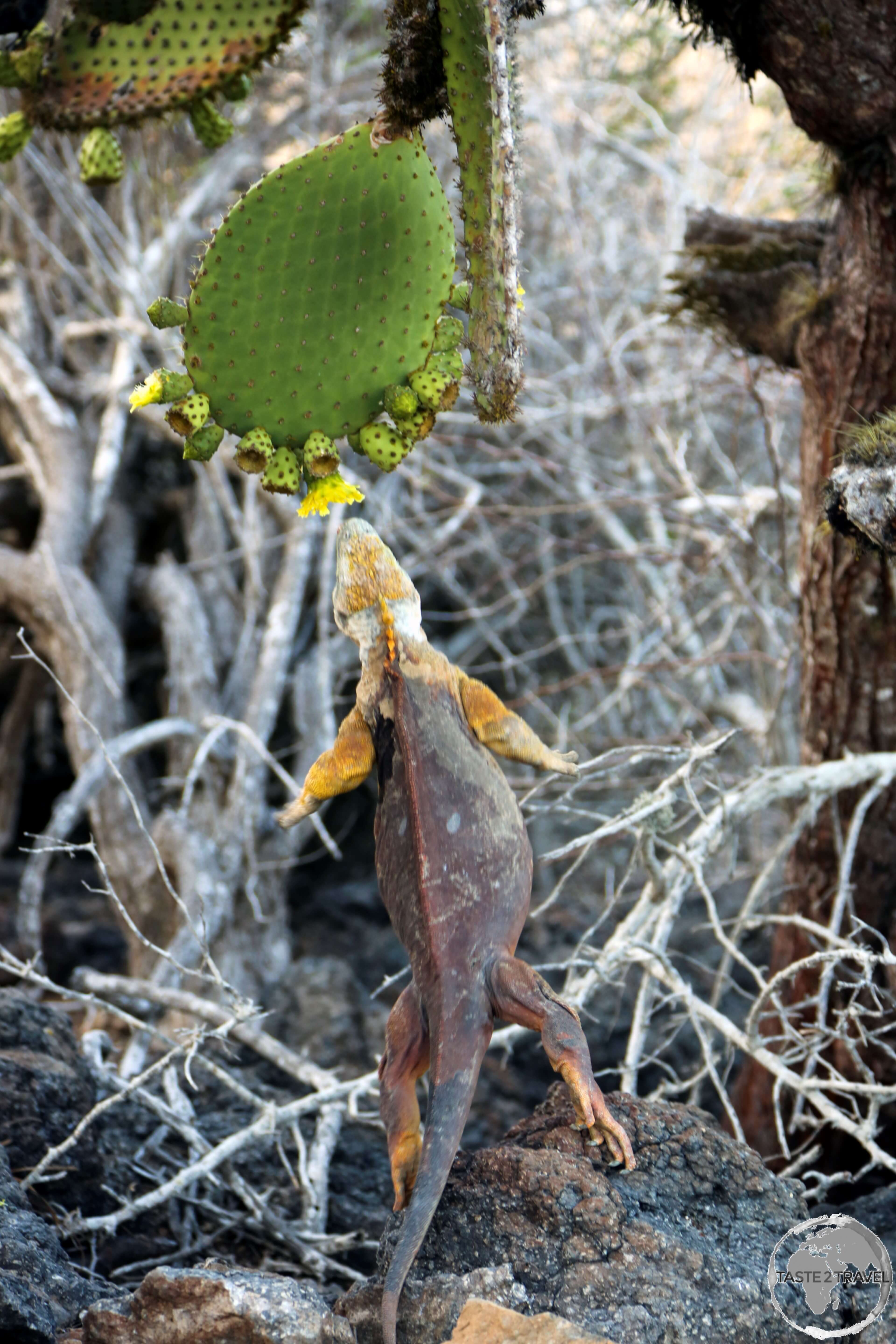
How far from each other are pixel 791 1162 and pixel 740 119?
7.13m

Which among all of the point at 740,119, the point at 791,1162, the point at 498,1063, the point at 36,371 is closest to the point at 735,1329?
the point at 791,1162

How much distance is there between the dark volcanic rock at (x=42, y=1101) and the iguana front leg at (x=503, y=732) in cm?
140

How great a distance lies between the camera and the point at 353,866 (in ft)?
17.5

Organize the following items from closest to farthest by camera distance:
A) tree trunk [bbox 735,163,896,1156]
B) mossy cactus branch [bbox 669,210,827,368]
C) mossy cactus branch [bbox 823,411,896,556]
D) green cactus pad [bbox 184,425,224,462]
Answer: green cactus pad [bbox 184,425,224,462] < mossy cactus branch [bbox 823,411,896,556] < tree trunk [bbox 735,163,896,1156] < mossy cactus branch [bbox 669,210,827,368]

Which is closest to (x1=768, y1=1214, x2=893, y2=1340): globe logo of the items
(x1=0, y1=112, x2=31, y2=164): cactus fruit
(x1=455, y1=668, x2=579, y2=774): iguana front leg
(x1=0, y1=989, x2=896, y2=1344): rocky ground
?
(x1=0, y1=989, x2=896, y2=1344): rocky ground

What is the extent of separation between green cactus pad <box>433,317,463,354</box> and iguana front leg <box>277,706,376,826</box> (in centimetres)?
63

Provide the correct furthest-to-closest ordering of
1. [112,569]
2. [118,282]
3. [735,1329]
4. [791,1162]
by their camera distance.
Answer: [112,569], [118,282], [791,1162], [735,1329]

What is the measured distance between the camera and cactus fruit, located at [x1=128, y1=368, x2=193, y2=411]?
5.40 feet

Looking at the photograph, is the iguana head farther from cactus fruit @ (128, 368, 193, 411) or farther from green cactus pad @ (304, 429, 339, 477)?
cactus fruit @ (128, 368, 193, 411)

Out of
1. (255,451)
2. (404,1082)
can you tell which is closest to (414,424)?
(255,451)

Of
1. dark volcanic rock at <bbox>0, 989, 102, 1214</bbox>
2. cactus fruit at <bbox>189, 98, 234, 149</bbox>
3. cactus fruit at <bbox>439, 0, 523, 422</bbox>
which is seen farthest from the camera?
cactus fruit at <bbox>189, 98, 234, 149</bbox>

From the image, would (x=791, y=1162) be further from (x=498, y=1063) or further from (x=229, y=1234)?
(x=229, y=1234)

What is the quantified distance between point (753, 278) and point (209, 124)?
160 centimetres

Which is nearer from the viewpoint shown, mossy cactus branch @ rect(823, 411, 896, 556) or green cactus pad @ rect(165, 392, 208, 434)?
green cactus pad @ rect(165, 392, 208, 434)
